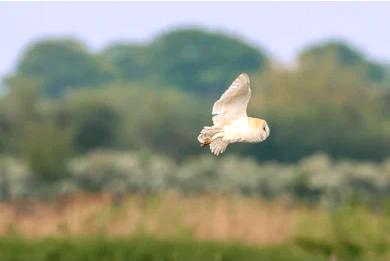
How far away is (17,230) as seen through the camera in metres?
17.3

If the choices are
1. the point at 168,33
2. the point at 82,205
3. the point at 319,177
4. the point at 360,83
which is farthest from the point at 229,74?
the point at 82,205

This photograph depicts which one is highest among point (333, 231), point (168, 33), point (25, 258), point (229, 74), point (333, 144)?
point (168, 33)

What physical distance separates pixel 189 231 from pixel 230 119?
11.9 meters

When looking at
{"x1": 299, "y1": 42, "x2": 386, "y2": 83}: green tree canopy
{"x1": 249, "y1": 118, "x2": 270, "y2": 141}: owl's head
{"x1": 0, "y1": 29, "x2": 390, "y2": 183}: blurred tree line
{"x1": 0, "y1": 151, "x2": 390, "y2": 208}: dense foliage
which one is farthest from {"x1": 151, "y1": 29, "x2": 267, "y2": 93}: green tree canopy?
{"x1": 249, "y1": 118, "x2": 270, "y2": 141}: owl's head

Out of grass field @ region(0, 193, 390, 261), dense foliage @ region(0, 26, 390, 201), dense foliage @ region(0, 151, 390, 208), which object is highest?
dense foliage @ region(0, 26, 390, 201)

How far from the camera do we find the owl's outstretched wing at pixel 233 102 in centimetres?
565

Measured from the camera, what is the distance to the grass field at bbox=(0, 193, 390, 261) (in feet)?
53.2

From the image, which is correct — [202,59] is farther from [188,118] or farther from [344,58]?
[188,118]

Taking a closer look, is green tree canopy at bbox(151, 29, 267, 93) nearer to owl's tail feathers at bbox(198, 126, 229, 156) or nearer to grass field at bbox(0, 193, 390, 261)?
grass field at bbox(0, 193, 390, 261)

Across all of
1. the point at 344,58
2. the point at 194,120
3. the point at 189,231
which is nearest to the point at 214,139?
the point at 189,231

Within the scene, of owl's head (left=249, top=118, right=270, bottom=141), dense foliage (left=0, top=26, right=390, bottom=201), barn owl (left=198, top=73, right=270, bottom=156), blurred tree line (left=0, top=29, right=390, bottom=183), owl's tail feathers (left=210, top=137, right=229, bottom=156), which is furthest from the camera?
blurred tree line (left=0, top=29, right=390, bottom=183)

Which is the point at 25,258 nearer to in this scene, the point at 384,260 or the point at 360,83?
the point at 384,260

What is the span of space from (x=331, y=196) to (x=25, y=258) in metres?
11.7

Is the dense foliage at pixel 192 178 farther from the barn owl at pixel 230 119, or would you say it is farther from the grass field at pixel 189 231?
the barn owl at pixel 230 119
